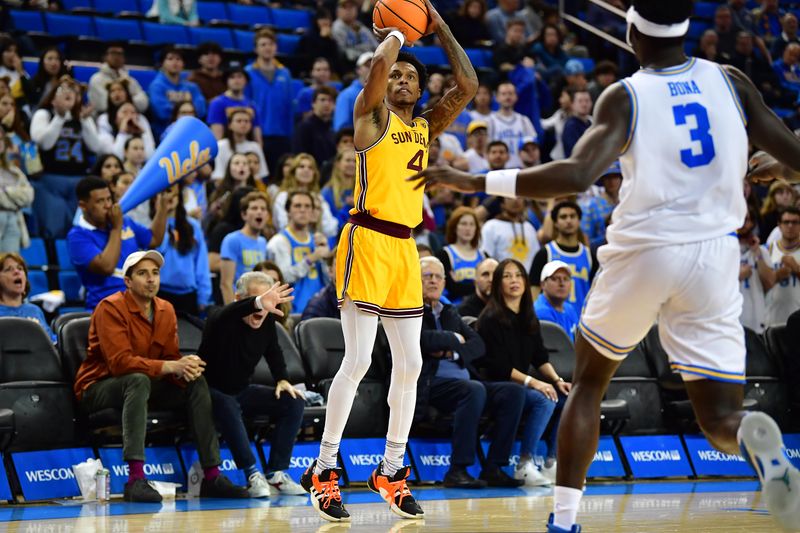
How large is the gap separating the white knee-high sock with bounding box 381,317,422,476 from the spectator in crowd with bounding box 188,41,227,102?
795 centimetres

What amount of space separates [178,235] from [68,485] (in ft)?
9.03

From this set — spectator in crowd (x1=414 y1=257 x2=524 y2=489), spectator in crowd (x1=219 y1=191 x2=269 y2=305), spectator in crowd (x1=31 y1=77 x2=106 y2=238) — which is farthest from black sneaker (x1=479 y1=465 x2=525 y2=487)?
spectator in crowd (x1=31 y1=77 x2=106 y2=238)

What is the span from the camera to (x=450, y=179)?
14.6ft

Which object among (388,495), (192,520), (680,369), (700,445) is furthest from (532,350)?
(680,369)

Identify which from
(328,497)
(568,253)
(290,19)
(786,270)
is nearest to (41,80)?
(290,19)

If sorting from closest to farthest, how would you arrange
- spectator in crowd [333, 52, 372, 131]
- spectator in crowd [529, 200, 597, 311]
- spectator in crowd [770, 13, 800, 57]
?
spectator in crowd [529, 200, 597, 311]
spectator in crowd [333, 52, 372, 131]
spectator in crowd [770, 13, 800, 57]

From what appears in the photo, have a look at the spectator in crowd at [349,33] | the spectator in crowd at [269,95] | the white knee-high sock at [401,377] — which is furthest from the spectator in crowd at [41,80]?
the white knee-high sock at [401,377]

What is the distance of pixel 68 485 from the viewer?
7.80m

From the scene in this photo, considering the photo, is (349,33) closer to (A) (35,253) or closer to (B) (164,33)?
(B) (164,33)

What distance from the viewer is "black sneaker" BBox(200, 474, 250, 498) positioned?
→ 308 inches

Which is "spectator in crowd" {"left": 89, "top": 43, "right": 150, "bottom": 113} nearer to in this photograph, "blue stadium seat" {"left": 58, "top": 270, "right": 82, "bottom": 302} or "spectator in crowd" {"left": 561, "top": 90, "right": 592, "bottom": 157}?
"blue stadium seat" {"left": 58, "top": 270, "right": 82, "bottom": 302}

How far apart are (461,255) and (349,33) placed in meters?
5.50

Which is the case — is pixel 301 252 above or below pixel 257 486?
above

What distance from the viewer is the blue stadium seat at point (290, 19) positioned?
16.5 metres
